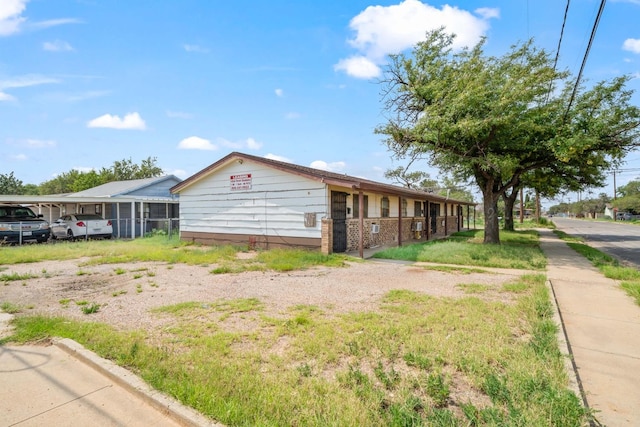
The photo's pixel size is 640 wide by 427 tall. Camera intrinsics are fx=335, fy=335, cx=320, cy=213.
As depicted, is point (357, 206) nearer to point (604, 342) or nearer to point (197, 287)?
point (197, 287)

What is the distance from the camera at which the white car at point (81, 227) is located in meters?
18.1

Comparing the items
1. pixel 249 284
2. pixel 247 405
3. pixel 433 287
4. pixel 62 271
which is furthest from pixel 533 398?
pixel 62 271

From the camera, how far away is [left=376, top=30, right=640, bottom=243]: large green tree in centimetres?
1145

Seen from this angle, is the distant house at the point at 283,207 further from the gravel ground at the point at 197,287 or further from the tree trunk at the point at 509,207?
the tree trunk at the point at 509,207

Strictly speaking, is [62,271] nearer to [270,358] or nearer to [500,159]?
[270,358]

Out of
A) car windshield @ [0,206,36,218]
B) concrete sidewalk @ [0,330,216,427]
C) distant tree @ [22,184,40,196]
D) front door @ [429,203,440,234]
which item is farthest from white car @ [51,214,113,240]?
distant tree @ [22,184,40,196]

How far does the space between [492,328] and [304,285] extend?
3.94 m

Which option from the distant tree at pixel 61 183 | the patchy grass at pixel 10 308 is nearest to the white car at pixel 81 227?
the patchy grass at pixel 10 308

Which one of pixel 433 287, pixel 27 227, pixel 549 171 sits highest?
pixel 549 171

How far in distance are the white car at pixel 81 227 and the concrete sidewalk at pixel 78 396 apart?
17093mm

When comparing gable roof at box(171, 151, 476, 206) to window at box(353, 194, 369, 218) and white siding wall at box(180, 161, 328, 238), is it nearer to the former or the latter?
A: white siding wall at box(180, 161, 328, 238)

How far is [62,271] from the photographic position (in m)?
9.07

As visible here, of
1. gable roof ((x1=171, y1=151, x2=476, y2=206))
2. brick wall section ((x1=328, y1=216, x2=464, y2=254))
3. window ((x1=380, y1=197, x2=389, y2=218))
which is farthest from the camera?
window ((x1=380, y1=197, x2=389, y2=218))

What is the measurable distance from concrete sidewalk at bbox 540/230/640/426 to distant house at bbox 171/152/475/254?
6.35 meters
